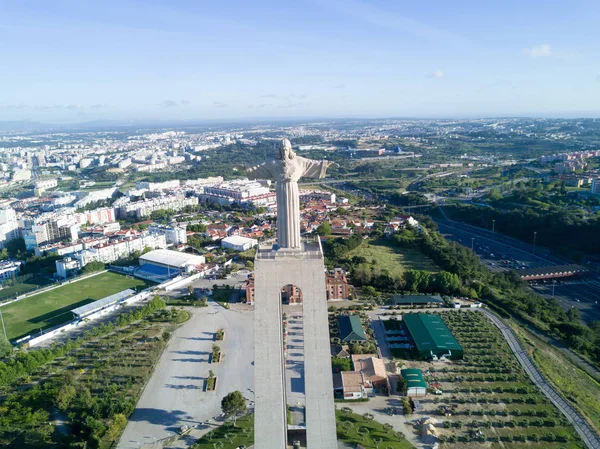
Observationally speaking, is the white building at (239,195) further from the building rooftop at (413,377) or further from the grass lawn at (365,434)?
the grass lawn at (365,434)

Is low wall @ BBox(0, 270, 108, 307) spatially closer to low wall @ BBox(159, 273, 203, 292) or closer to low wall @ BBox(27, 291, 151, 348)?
low wall @ BBox(27, 291, 151, 348)

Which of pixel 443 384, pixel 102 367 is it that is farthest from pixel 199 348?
pixel 443 384

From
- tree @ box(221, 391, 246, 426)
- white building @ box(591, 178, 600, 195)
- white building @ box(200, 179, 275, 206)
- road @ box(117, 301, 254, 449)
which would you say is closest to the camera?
road @ box(117, 301, 254, 449)

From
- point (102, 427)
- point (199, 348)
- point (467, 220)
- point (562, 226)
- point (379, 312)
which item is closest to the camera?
point (102, 427)

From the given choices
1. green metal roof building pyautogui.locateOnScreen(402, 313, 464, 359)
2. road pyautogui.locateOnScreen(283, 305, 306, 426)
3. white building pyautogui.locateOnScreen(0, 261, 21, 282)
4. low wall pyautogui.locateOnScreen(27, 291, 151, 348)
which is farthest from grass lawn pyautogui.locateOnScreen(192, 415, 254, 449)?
white building pyautogui.locateOnScreen(0, 261, 21, 282)

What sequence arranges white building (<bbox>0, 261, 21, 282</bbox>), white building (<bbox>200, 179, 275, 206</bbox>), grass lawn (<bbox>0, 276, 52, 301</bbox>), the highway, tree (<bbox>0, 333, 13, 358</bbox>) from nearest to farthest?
tree (<bbox>0, 333, 13, 358</bbox>), the highway, grass lawn (<bbox>0, 276, 52, 301</bbox>), white building (<bbox>0, 261, 21, 282</bbox>), white building (<bbox>200, 179, 275, 206</bbox>)

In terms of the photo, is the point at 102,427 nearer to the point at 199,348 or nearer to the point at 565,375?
the point at 199,348
